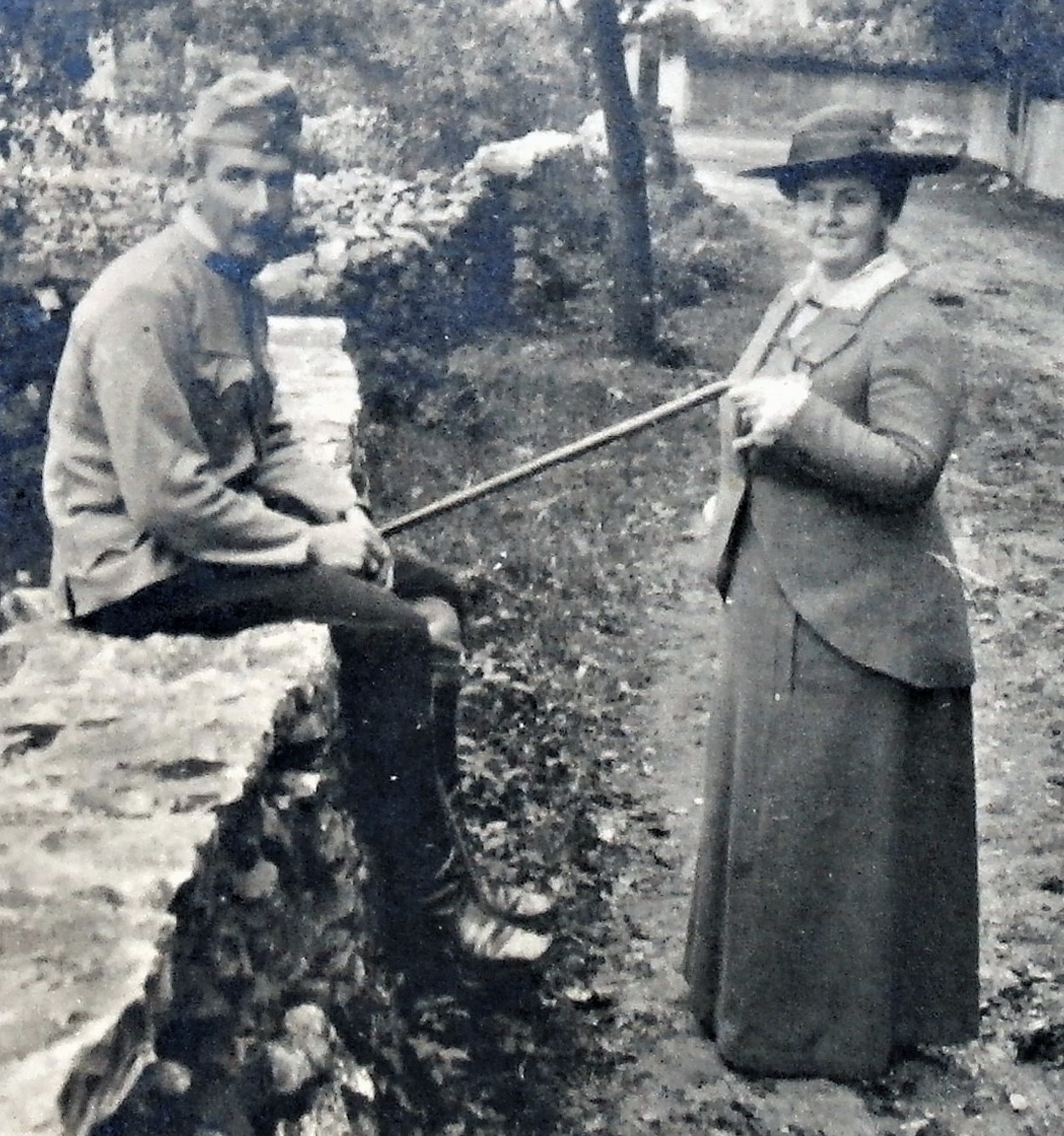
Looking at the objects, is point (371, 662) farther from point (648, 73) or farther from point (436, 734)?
point (648, 73)

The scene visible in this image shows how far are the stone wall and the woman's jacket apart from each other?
1.16 meters

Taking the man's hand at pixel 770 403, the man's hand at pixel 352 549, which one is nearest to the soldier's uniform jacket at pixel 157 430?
the man's hand at pixel 352 549

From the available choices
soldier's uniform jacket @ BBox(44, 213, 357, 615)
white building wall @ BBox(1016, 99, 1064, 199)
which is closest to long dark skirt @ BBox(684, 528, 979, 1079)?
soldier's uniform jacket @ BBox(44, 213, 357, 615)

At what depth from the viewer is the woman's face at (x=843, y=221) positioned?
2.77 meters

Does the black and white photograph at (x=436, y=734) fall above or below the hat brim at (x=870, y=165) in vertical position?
below

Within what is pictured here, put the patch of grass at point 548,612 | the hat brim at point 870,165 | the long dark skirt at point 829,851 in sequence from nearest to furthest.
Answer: the hat brim at point 870,165
the long dark skirt at point 829,851
the patch of grass at point 548,612

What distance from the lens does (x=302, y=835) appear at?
3.08 meters

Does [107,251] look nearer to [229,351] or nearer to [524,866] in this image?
[229,351]

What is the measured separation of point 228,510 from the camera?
314 centimetres

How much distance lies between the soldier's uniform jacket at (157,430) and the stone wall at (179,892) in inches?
8.6

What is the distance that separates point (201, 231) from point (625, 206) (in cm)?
744

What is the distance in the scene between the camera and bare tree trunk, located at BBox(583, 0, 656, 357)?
9727 millimetres

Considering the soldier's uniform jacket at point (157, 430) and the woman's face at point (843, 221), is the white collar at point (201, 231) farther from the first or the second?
the woman's face at point (843, 221)

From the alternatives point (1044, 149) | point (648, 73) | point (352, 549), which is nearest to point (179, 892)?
point (352, 549)
